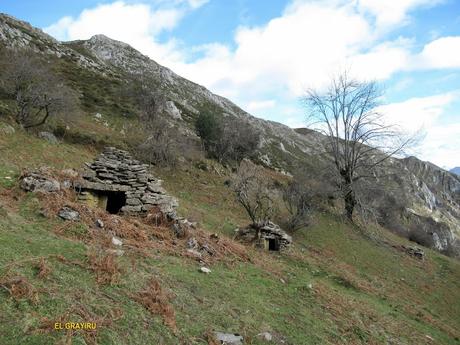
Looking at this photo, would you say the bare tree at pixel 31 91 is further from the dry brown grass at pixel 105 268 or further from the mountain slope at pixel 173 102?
the dry brown grass at pixel 105 268

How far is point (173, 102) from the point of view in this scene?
165 ft

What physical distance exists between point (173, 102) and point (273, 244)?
3962 centimetres

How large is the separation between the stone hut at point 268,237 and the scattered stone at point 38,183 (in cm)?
716

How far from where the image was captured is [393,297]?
43.4 feet

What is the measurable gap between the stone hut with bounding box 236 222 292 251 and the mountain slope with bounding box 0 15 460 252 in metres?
14.9

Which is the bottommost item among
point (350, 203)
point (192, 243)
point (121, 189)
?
point (192, 243)

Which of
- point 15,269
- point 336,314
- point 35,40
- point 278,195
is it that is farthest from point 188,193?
point 35,40

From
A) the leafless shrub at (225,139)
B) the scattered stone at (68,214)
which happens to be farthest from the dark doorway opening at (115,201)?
the leafless shrub at (225,139)

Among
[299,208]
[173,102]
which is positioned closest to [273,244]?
[299,208]

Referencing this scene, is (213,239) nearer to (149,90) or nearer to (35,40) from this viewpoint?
(149,90)

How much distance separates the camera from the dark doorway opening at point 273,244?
14073mm

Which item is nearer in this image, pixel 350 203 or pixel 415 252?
pixel 415 252

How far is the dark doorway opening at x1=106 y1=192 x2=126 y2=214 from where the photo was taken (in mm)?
12414

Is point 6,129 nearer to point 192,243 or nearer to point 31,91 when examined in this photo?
Answer: point 31,91
